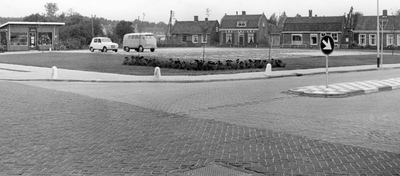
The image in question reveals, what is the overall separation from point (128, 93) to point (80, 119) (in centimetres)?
556

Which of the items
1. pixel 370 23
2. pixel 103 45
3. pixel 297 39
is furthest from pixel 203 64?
pixel 297 39

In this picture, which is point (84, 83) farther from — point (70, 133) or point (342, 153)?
point (342, 153)

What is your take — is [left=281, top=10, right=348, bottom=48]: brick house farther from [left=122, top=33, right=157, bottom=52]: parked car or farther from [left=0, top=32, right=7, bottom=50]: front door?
[left=0, top=32, right=7, bottom=50]: front door

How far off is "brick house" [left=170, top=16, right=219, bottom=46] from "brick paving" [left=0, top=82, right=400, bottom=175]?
279 feet

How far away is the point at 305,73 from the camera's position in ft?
81.4

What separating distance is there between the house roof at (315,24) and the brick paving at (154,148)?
76.3 metres

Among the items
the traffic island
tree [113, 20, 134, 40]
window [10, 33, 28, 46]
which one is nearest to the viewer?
the traffic island

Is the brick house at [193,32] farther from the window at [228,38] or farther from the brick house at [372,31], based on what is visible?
the brick house at [372,31]

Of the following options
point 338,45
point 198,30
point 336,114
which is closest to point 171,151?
point 336,114

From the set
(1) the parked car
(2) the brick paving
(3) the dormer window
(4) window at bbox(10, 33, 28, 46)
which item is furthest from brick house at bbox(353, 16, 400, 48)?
(2) the brick paving

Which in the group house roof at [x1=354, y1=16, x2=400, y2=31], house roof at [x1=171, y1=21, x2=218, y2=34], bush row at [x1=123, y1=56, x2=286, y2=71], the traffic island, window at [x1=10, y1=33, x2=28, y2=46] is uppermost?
house roof at [x1=171, y1=21, x2=218, y2=34]

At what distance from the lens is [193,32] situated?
317 ft

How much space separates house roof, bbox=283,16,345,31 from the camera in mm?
82375

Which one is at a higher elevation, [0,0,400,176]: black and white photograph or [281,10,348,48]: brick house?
[281,10,348,48]: brick house
